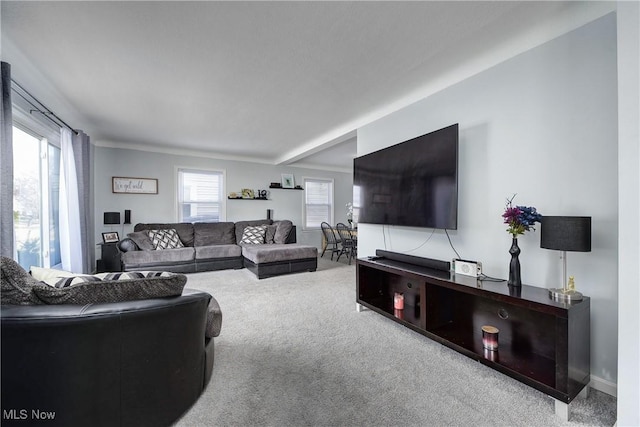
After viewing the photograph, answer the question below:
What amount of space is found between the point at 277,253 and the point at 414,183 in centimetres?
274

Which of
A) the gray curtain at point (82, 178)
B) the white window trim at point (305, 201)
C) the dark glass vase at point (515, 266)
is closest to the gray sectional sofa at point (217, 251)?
the gray curtain at point (82, 178)

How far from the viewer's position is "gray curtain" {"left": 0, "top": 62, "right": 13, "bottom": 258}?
1882 mm

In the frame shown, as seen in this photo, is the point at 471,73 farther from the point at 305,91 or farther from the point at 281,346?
the point at 281,346

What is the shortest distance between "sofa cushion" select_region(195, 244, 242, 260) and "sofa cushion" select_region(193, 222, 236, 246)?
416mm

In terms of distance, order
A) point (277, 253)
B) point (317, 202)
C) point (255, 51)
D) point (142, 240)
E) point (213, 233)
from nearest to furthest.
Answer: point (255, 51)
point (277, 253)
point (142, 240)
point (213, 233)
point (317, 202)

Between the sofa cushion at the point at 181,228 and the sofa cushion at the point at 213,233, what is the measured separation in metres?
0.09

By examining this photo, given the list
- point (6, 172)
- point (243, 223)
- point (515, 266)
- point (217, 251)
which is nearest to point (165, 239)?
point (217, 251)

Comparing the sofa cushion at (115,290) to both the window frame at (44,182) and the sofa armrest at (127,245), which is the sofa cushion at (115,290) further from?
the sofa armrest at (127,245)

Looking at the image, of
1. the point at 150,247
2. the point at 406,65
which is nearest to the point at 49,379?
the point at 406,65

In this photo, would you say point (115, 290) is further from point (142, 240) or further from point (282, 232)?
point (282, 232)

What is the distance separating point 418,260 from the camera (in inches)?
102

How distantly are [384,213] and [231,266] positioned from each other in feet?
11.1

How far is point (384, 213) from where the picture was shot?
293cm

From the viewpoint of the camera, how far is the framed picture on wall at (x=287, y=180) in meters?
6.86
